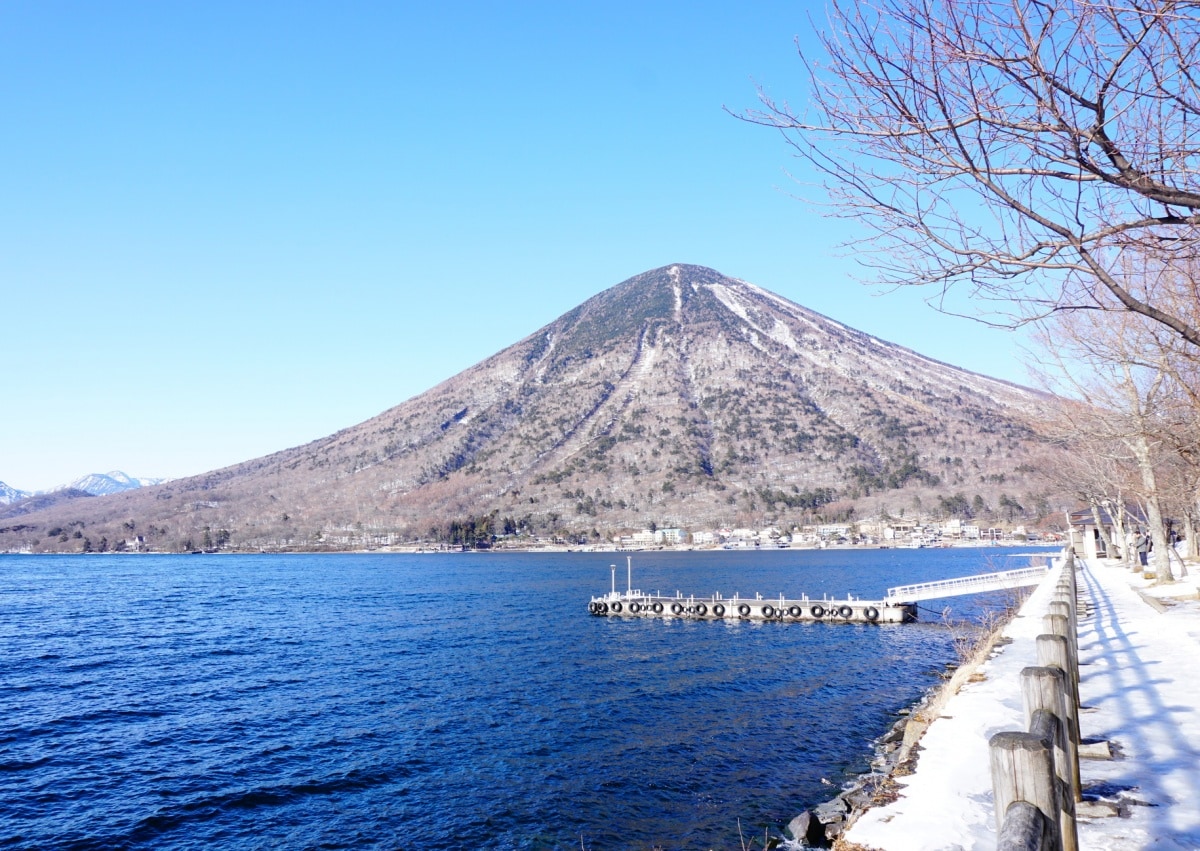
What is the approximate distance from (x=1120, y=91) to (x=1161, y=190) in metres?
0.81

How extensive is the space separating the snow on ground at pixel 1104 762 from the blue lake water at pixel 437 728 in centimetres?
550

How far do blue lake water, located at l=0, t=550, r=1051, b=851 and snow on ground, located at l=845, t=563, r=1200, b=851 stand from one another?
5502 mm

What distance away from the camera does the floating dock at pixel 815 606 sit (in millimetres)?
45938

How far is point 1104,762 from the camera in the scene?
8.83 meters

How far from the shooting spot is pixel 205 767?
20.7 meters

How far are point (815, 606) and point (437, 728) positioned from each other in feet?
115

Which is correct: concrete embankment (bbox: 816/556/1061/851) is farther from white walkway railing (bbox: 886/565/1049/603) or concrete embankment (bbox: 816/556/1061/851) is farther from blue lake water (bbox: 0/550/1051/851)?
white walkway railing (bbox: 886/565/1049/603)

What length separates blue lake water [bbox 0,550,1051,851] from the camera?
16.7 m

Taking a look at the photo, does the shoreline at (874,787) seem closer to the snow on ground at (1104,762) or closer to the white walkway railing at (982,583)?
the snow on ground at (1104,762)

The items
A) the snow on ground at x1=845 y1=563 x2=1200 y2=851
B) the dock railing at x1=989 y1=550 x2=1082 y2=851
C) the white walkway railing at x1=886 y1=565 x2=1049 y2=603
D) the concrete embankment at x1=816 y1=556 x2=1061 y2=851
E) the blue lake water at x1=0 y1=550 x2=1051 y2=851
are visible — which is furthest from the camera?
the white walkway railing at x1=886 y1=565 x2=1049 y2=603

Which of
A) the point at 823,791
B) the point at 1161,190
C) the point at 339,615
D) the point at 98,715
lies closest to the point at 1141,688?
the point at 823,791

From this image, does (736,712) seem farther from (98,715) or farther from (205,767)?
(98,715)

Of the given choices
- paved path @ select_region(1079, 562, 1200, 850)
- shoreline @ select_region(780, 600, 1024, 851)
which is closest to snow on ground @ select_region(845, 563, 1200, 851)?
paved path @ select_region(1079, 562, 1200, 850)

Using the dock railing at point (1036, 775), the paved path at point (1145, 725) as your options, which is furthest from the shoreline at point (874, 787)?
the dock railing at point (1036, 775)
